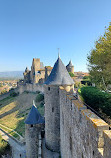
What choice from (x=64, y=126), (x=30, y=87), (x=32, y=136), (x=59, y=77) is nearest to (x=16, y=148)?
(x=32, y=136)

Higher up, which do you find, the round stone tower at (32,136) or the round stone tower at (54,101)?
the round stone tower at (54,101)

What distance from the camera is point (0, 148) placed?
16.3 metres

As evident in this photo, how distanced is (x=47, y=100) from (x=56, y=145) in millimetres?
3986

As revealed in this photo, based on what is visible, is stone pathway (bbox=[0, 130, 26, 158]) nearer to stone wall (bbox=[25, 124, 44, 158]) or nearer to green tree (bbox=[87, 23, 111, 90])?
stone wall (bbox=[25, 124, 44, 158])

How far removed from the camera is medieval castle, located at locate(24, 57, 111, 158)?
272 centimetres

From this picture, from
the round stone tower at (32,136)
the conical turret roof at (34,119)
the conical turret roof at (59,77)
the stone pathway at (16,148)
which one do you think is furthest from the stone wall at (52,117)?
the stone pathway at (16,148)

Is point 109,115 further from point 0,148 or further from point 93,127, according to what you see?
point 0,148

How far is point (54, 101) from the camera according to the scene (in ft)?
28.3

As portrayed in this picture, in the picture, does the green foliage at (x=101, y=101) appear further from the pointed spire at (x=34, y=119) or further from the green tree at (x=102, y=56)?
the pointed spire at (x=34, y=119)

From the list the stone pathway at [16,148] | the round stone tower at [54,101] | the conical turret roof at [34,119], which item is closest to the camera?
the round stone tower at [54,101]

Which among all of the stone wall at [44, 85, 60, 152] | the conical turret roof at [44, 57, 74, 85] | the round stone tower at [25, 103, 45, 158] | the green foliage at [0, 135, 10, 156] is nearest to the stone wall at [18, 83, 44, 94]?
the green foliage at [0, 135, 10, 156]

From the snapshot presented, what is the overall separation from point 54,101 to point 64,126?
2424mm

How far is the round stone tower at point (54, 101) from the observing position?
333 inches

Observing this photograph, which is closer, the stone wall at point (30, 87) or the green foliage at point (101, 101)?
the green foliage at point (101, 101)
